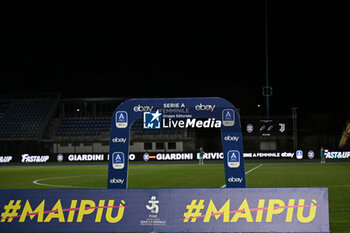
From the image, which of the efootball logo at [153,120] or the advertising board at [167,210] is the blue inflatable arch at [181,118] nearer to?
the efootball logo at [153,120]

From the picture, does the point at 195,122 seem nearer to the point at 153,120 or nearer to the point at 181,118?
the point at 181,118

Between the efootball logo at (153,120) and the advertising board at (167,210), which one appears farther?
the efootball logo at (153,120)

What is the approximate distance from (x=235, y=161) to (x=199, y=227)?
4305 mm

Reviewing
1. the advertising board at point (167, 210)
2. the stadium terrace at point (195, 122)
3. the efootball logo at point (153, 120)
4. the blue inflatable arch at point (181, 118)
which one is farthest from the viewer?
the stadium terrace at point (195, 122)

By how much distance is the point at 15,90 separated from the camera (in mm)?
80000

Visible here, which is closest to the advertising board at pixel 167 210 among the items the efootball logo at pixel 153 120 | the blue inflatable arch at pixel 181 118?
the blue inflatable arch at pixel 181 118

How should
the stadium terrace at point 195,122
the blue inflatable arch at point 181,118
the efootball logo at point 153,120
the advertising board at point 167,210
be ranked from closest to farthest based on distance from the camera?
the advertising board at point 167,210
the blue inflatable arch at point 181,118
the efootball logo at point 153,120
the stadium terrace at point 195,122

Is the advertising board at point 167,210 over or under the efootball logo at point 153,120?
under

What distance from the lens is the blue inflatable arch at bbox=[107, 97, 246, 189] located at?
583 inches

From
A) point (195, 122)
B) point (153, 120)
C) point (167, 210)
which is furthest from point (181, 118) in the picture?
point (167, 210)

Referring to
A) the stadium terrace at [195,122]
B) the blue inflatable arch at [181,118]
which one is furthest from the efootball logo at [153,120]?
the stadium terrace at [195,122]

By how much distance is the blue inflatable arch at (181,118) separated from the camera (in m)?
14.8

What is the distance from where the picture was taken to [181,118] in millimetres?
15258

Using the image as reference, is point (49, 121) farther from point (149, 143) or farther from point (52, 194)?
point (52, 194)
